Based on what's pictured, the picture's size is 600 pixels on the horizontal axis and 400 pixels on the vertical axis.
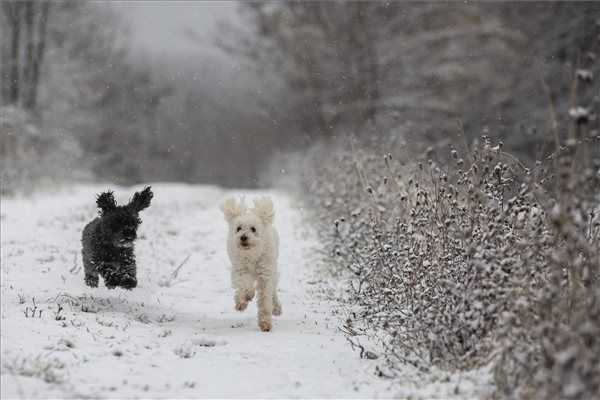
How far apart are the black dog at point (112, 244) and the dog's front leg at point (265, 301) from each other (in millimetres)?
1727

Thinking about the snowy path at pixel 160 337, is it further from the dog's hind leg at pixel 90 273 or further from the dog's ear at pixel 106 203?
the dog's ear at pixel 106 203

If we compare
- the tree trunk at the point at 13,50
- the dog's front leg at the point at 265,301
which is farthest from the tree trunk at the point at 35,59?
the dog's front leg at the point at 265,301

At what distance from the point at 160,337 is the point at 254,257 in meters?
1.32

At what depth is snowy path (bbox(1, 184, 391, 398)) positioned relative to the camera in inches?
174

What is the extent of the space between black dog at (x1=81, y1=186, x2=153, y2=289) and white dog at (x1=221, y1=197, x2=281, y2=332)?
126 centimetres

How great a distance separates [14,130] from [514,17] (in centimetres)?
1693

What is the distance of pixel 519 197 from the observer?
5.16 meters

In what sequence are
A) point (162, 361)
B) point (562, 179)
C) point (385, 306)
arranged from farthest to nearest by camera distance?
1. point (385, 306)
2. point (162, 361)
3. point (562, 179)

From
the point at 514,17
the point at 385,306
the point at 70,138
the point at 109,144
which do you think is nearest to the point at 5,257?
the point at 385,306

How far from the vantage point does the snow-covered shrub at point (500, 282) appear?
366cm

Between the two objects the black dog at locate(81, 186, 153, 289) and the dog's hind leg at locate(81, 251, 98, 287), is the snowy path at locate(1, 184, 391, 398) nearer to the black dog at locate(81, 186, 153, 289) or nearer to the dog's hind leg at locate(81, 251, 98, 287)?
the dog's hind leg at locate(81, 251, 98, 287)

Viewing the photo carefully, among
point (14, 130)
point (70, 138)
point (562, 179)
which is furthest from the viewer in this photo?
point (70, 138)

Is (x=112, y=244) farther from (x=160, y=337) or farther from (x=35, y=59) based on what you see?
(x=35, y=59)

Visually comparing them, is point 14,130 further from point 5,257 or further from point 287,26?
point 5,257
